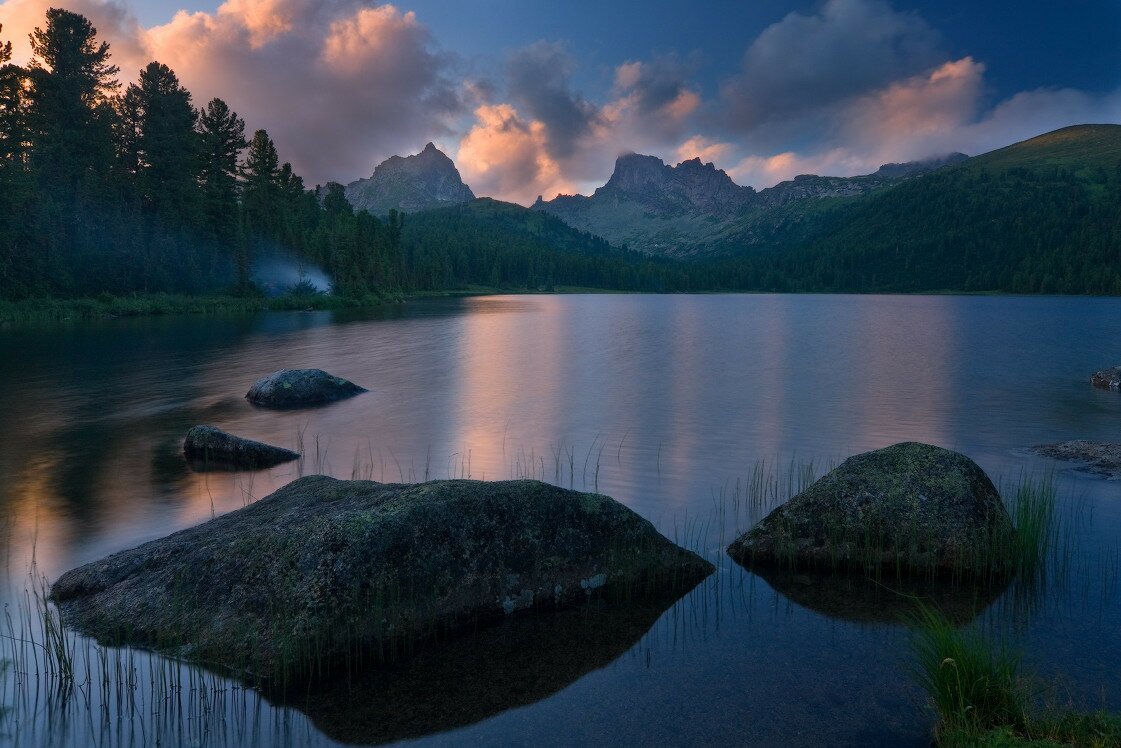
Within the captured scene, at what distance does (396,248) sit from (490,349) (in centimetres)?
A: 14319

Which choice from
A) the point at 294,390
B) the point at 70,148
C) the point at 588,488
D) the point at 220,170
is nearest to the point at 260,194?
the point at 220,170

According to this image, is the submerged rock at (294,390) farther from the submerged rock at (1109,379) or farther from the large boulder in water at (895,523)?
the submerged rock at (1109,379)

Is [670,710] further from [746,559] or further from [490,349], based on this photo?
[490,349]

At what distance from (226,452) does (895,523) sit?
55.2 feet

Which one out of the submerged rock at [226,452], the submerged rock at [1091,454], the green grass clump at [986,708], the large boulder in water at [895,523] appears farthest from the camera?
the submerged rock at [226,452]

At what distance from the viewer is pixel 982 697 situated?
6.52 meters

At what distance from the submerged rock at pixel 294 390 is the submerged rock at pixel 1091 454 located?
26654 millimetres

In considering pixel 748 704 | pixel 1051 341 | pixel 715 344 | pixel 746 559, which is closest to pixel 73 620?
pixel 748 704

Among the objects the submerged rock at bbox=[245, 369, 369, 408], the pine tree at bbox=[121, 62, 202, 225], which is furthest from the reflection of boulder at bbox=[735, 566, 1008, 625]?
the pine tree at bbox=[121, 62, 202, 225]

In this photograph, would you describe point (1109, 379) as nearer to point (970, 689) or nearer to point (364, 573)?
point (970, 689)

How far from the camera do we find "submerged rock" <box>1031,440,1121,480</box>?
16.8m

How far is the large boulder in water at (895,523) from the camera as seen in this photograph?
10.9 meters

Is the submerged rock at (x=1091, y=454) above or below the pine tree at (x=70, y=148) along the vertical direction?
below

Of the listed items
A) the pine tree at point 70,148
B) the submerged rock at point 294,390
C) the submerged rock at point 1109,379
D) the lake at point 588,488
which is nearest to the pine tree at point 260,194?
the pine tree at point 70,148
